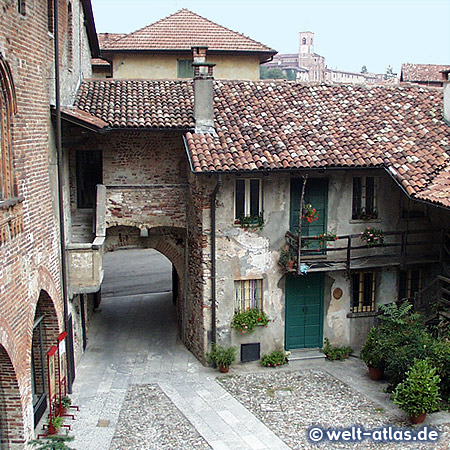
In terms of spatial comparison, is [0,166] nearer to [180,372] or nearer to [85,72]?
[180,372]

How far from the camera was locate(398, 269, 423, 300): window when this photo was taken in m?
17.5

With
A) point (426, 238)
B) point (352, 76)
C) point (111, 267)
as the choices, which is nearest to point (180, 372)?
point (426, 238)

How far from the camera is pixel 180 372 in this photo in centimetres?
1611

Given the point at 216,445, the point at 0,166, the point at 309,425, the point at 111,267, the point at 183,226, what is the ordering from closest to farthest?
the point at 0,166 < the point at 216,445 < the point at 309,425 < the point at 183,226 < the point at 111,267

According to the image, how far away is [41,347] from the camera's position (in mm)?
13219

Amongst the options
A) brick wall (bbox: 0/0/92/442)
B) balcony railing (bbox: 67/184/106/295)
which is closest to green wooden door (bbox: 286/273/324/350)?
balcony railing (bbox: 67/184/106/295)

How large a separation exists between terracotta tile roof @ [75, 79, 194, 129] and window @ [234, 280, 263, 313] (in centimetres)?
462

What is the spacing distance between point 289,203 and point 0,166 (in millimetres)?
8345


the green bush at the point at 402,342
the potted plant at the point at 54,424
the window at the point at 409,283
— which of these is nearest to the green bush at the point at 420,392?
the green bush at the point at 402,342

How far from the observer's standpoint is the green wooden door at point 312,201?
53.4ft

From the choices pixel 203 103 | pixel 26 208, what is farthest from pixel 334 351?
pixel 26 208

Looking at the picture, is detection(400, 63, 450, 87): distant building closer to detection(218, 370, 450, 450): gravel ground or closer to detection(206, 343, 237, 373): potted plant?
detection(218, 370, 450, 450): gravel ground

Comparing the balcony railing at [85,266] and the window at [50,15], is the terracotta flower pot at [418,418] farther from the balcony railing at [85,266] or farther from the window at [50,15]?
the window at [50,15]

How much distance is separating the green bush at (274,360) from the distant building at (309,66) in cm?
9501
